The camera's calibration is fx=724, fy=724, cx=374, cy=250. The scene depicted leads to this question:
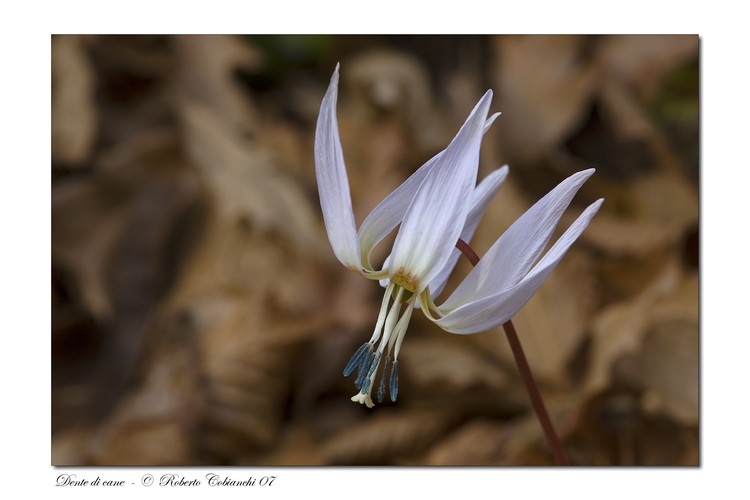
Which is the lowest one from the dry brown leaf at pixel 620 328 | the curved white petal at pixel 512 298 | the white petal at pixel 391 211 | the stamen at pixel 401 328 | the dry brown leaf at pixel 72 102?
the dry brown leaf at pixel 620 328

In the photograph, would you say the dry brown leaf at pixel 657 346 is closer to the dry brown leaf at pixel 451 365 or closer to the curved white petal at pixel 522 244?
the dry brown leaf at pixel 451 365

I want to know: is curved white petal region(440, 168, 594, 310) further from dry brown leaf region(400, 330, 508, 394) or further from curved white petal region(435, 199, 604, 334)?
dry brown leaf region(400, 330, 508, 394)

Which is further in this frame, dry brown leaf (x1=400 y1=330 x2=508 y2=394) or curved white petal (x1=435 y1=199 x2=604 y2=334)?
dry brown leaf (x1=400 y1=330 x2=508 y2=394)

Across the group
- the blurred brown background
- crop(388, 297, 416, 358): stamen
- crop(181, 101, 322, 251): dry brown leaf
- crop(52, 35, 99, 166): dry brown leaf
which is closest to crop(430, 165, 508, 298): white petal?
crop(388, 297, 416, 358): stamen

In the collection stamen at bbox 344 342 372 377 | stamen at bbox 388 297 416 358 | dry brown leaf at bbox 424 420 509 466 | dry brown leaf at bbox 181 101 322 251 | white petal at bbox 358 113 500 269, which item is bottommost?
dry brown leaf at bbox 424 420 509 466

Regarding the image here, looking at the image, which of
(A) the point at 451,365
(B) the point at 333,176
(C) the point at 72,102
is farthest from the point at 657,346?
(C) the point at 72,102

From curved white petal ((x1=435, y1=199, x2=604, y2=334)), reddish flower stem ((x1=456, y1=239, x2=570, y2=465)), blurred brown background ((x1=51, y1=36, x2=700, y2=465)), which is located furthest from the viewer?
blurred brown background ((x1=51, y1=36, x2=700, y2=465))

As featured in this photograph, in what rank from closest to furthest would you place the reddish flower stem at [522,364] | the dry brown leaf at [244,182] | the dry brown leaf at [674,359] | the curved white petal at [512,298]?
the curved white petal at [512,298] → the reddish flower stem at [522,364] → the dry brown leaf at [674,359] → the dry brown leaf at [244,182]

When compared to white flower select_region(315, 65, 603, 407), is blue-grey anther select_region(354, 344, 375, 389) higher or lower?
lower

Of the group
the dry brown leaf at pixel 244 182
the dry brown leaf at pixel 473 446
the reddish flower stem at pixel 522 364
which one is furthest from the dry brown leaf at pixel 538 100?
the reddish flower stem at pixel 522 364
